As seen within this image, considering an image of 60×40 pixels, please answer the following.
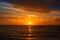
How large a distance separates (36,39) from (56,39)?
224 centimetres

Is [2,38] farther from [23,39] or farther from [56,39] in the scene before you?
[56,39]

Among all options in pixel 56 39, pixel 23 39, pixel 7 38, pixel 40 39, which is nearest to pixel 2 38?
pixel 7 38

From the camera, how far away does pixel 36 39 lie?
25547mm

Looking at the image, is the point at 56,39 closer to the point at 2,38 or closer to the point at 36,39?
the point at 36,39

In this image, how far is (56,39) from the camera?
2567 cm

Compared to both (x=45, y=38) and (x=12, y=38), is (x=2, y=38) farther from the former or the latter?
(x=45, y=38)

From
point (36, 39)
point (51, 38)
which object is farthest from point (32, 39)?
point (51, 38)


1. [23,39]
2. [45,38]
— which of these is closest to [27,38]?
[23,39]

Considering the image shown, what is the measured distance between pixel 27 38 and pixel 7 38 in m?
2.48

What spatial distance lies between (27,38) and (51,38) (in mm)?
2849

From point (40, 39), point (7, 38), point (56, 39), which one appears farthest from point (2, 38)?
point (56, 39)

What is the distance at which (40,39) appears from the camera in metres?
25.8

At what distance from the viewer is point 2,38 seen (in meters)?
26.3

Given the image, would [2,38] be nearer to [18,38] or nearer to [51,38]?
[18,38]
